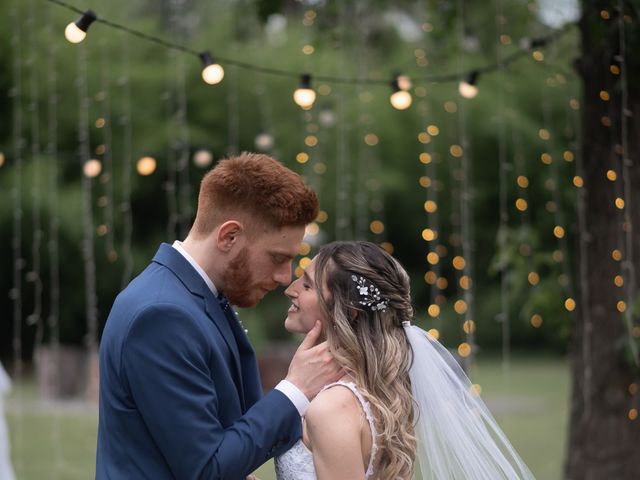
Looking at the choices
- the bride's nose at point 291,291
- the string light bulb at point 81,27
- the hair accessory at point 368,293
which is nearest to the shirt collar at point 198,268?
the bride's nose at point 291,291

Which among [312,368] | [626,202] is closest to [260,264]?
[312,368]

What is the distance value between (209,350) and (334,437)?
1.49 feet

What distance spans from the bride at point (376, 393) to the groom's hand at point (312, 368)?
7 cm

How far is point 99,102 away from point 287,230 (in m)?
12.6

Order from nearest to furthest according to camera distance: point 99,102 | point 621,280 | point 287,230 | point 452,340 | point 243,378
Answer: point 287,230 → point 243,378 → point 621,280 → point 99,102 → point 452,340

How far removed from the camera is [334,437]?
257 cm

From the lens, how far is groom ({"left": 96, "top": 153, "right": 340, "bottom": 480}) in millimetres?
2186

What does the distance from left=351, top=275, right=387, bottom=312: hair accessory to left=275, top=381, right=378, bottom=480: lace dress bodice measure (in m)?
0.22

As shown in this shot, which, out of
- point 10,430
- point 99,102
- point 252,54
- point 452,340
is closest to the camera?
point 10,430

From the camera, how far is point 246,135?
55.2 ft

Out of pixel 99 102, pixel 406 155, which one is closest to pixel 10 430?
pixel 99 102

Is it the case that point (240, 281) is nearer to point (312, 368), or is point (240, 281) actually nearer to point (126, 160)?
point (312, 368)

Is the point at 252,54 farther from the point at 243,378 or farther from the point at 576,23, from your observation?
the point at 243,378

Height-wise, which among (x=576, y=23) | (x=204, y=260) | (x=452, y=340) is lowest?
(x=452, y=340)
